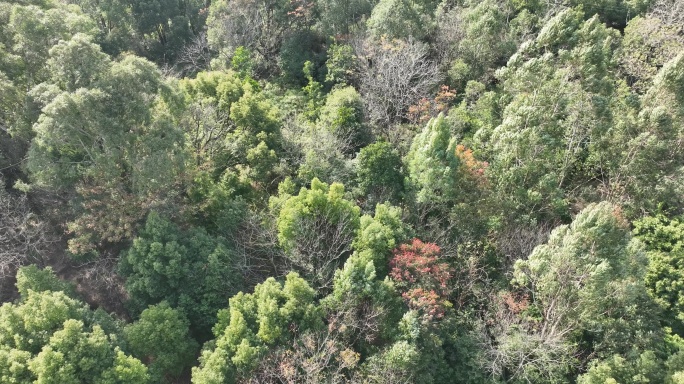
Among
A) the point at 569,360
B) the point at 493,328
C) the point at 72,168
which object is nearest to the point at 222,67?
the point at 72,168

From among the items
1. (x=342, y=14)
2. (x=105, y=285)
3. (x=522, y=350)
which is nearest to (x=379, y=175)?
(x=522, y=350)

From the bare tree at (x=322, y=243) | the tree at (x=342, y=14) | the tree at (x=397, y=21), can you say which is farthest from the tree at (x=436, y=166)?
the tree at (x=342, y=14)

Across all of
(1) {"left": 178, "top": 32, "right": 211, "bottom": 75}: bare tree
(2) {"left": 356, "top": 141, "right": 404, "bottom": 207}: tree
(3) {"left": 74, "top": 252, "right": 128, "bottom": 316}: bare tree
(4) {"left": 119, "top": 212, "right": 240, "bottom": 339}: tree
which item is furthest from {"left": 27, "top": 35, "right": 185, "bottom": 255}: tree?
(1) {"left": 178, "top": 32, "right": 211, "bottom": 75}: bare tree

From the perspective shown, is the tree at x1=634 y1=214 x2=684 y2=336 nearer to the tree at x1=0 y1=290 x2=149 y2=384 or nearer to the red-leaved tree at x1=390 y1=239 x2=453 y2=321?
the red-leaved tree at x1=390 y1=239 x2=453 y2=321

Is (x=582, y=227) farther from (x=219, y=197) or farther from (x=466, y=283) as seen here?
(x=219, y=197)

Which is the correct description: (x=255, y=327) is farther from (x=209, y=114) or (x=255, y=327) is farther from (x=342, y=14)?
(x=342, y=14)

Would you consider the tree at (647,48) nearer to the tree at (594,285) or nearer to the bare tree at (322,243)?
the tree at (594,285)
